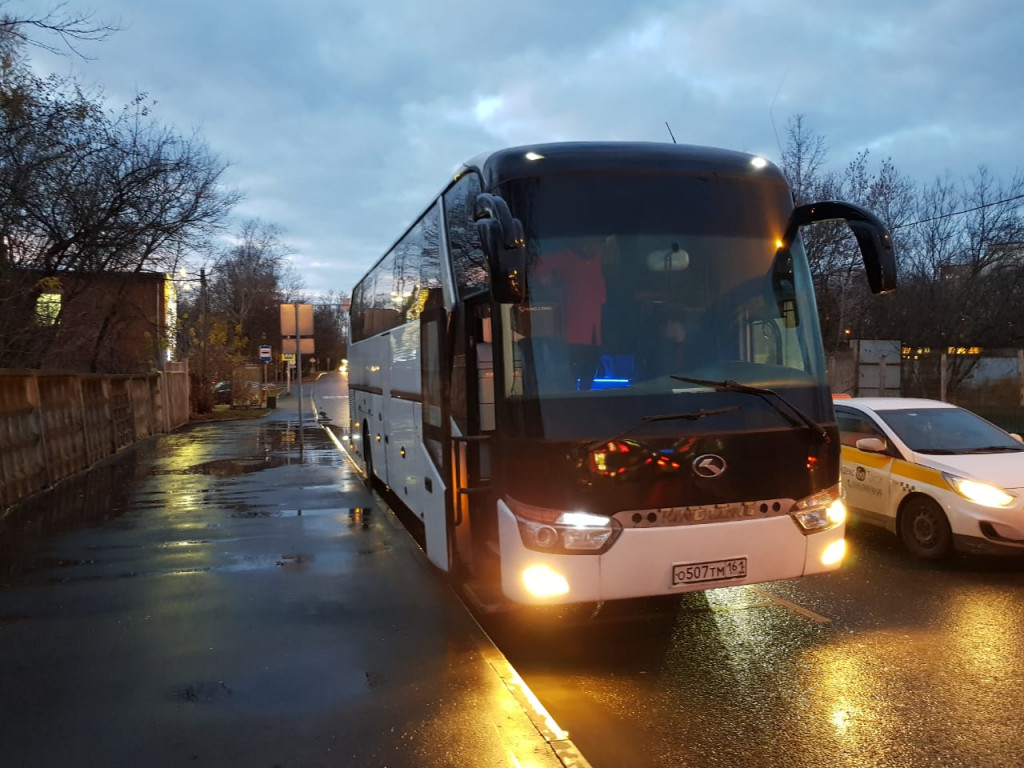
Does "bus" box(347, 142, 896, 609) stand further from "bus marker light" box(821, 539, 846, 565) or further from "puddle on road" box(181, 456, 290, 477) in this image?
"puddle on road" box(181, 456, 290, 477)

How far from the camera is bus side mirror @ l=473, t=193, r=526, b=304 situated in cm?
421

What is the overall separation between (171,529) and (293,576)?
2.85 meters

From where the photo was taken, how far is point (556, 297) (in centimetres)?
452

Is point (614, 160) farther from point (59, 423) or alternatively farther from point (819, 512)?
point (59, 423)

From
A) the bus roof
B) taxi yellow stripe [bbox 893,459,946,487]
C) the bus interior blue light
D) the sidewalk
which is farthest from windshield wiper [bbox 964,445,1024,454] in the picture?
the sidewalk

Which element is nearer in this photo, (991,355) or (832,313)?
(991,355)

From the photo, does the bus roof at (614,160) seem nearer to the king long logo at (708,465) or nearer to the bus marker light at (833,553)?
the king long logo at (708,465)

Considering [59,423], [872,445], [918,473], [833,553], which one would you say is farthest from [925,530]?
[59,423]

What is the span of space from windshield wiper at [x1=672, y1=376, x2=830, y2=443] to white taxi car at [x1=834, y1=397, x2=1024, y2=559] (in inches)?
118

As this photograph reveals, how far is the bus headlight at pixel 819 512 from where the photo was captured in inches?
183

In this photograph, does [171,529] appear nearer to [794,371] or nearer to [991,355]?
[794,371]

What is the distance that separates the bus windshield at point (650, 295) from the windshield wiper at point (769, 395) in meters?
0.06

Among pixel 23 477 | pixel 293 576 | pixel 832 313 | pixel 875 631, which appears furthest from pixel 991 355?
pixel 23 477

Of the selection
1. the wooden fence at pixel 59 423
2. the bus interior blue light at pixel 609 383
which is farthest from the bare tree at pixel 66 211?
the bus interior blue light at pixel 609 383
